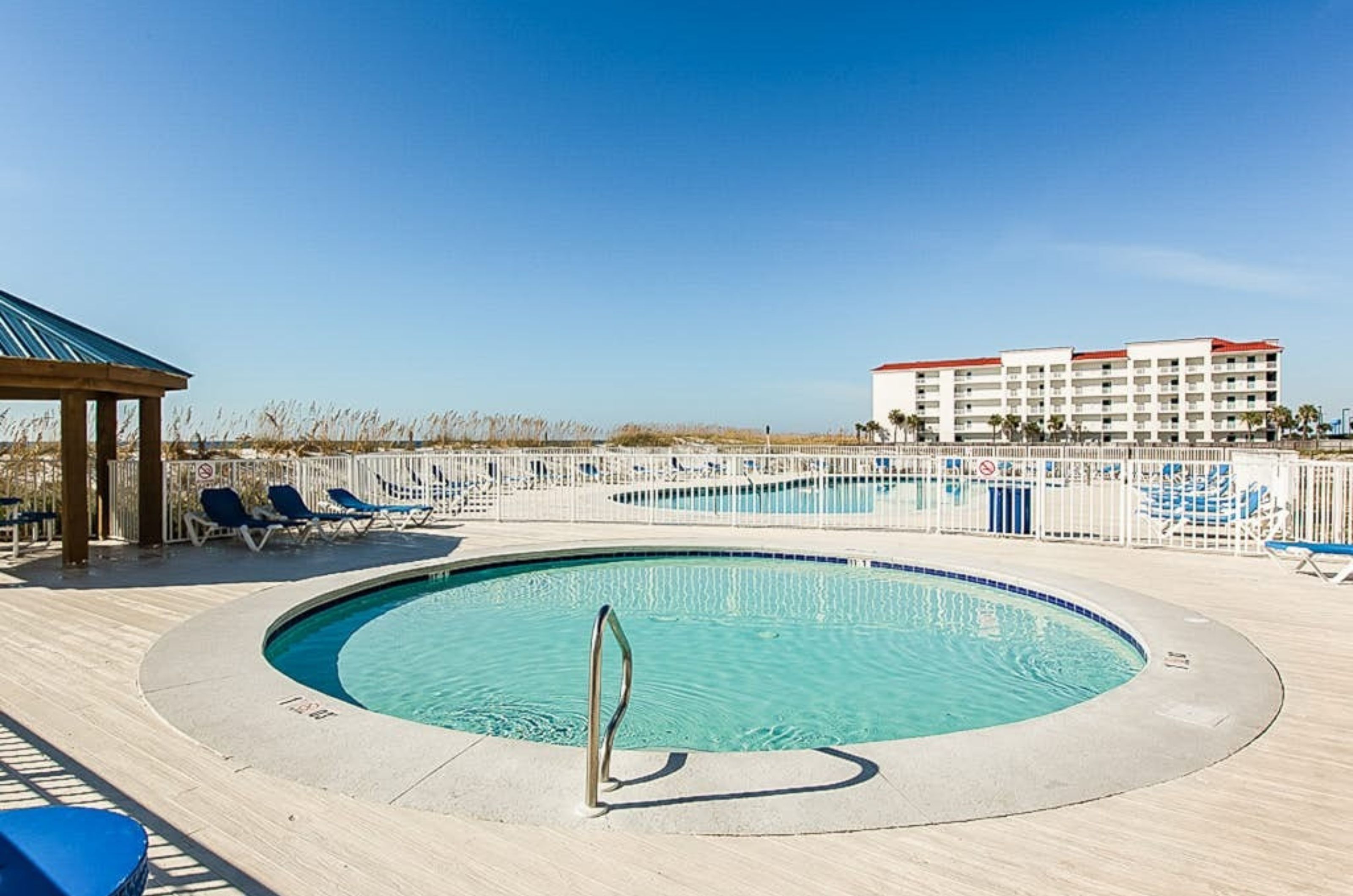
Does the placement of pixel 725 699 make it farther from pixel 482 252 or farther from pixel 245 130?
pixel 482 252

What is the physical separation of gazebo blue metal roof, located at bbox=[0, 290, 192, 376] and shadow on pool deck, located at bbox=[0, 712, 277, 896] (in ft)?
18.5

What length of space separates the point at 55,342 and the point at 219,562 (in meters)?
3.01

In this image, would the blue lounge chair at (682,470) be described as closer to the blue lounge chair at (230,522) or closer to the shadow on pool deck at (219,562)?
the shadow on pool deck at (219,562)

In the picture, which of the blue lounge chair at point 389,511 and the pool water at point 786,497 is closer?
the blue lounge chair at point 389,511

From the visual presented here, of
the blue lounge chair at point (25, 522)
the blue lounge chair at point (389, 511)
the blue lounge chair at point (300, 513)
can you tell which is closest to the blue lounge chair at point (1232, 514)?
the blue lounge chair at point (389, 511)

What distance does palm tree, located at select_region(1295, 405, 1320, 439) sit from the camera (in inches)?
2484

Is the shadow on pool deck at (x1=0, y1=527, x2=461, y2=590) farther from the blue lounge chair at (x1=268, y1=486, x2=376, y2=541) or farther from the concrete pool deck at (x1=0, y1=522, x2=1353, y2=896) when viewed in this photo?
the concrete pool deck at (x1=0, y1=522, x2=1353, y2=896)

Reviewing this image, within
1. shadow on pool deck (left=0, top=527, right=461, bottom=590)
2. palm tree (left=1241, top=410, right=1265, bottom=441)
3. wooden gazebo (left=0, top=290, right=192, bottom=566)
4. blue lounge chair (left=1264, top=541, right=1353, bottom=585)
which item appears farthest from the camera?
palm tree (left=1241, top=410, right=1265, bottom=441)

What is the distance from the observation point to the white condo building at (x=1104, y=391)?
62.2 meters

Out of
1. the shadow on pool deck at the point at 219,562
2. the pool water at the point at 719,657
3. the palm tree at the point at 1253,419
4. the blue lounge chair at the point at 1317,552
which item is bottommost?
the pool water at the point at 719,657

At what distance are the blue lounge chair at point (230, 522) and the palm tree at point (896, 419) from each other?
6808 centimetres

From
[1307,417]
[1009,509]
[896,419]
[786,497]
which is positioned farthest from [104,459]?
[1307,417]

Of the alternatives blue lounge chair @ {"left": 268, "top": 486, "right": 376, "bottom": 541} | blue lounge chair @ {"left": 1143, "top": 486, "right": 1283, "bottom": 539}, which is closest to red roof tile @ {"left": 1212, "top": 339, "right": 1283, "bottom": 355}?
blue lounge chair @ {"left": 1143, "top": 486, "right": 1283, "bottom": 539}

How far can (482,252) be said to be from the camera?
20.5 metres
